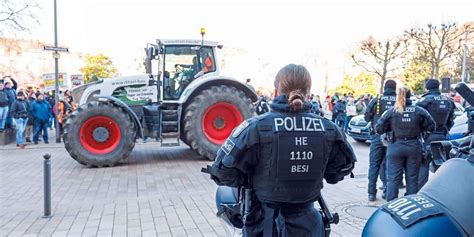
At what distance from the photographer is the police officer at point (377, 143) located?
6426 mm

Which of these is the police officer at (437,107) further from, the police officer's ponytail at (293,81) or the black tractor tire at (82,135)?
the black tractor tire at (82,135)

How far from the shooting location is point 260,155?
8.18 ft

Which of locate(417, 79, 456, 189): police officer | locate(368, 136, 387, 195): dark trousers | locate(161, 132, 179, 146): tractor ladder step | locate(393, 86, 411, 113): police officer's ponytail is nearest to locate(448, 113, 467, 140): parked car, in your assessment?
locate(417, 79, 456, 189): police officer

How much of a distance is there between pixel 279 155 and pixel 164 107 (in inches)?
310

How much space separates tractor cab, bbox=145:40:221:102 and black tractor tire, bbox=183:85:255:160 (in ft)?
2.14

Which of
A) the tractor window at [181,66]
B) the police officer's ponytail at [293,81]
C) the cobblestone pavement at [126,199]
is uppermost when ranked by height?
the tractor window at [181,66]

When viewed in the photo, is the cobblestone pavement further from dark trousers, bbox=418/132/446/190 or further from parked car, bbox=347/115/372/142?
parked car, bbox=347/115/372/142

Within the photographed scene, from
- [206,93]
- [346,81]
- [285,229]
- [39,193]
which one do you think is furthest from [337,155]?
[346,81]

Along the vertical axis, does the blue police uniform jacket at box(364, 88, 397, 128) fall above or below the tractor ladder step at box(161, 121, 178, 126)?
above

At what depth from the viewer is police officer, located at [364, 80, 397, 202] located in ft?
21.1

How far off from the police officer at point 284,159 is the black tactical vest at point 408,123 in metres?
3.25

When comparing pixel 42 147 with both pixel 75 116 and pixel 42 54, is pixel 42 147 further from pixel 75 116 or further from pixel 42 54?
pixel 42 54

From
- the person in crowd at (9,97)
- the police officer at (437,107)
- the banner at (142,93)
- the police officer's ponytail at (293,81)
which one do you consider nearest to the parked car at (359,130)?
the police officer at (437,107)

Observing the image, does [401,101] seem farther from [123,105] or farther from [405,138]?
[123,105]
